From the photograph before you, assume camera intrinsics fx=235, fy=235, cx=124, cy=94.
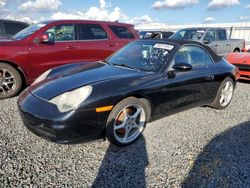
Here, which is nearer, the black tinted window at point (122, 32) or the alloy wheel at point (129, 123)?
the alloy wheel at point (129, 123)

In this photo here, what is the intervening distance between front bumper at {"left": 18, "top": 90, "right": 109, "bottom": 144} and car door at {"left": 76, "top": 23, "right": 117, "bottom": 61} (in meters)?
2.96

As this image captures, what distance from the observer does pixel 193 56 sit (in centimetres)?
396

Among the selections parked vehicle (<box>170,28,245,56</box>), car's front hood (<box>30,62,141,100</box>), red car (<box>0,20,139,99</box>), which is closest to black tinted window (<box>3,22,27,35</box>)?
red car (<box>0,20,139,99</box>)

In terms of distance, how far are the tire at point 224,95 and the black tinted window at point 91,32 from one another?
122 inches

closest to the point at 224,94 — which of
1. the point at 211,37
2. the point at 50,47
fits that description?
the point at 50,47

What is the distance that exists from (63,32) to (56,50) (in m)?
0.55

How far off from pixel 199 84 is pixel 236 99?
197cm

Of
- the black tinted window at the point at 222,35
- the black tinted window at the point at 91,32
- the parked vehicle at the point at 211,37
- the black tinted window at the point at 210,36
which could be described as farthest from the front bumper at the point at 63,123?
the black tinted window at the point at 222,35

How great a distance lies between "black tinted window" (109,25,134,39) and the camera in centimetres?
622

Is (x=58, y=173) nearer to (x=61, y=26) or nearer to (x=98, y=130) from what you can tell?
(x=98, y=130)

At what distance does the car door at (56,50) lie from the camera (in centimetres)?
493

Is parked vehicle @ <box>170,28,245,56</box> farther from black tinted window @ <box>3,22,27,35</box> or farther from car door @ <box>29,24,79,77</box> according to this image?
black tinted window @ <box>3,22,27,35</box>

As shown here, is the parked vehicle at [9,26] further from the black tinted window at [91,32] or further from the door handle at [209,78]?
the door handle at [209,78]

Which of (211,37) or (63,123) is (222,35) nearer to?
(211,37)
